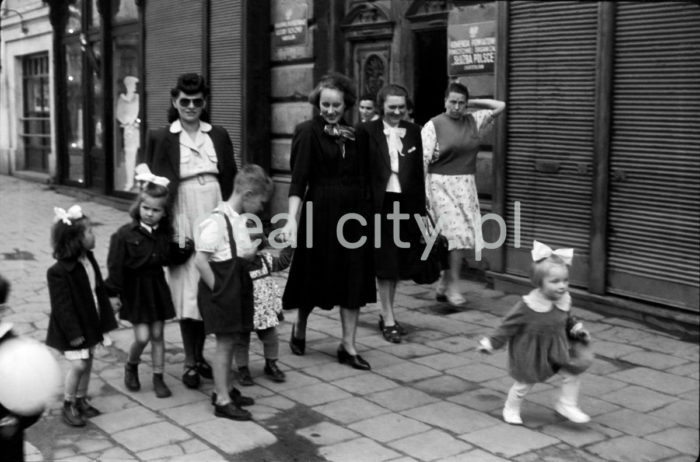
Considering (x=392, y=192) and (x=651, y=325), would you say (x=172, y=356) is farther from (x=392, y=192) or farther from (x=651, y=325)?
(x=651, y=325)

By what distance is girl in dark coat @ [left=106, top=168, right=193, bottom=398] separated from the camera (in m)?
5.65

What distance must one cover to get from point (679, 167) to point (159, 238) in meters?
3.86

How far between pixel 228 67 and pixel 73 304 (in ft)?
25.8

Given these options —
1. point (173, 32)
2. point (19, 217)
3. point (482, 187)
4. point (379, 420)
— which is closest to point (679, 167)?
point (482, 187)

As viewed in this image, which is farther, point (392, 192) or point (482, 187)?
point (482, 187)

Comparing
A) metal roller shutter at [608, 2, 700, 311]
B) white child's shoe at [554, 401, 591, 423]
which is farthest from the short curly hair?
metal roller shutter at [608, 2, 700, 311]

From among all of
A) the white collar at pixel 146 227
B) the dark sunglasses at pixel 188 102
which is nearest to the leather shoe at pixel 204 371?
the white collar at pixel 146 227

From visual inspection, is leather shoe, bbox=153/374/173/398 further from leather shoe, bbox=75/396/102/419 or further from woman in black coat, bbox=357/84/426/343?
woman in black coat, bbox=357/84/426/343

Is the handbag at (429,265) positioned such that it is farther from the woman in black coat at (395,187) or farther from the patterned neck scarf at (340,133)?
the patterned neck scarf at (340,133)

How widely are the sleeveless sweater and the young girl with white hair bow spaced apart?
9.83 ft

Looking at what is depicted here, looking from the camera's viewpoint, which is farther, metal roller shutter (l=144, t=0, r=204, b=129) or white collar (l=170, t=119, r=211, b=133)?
metal roller shutter (l=144, t=0, r=204, b=129)

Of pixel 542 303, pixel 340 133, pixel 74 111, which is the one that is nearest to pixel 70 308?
pixel 340 133

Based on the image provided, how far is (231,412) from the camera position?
5.38 metres

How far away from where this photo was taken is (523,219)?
339 inches
